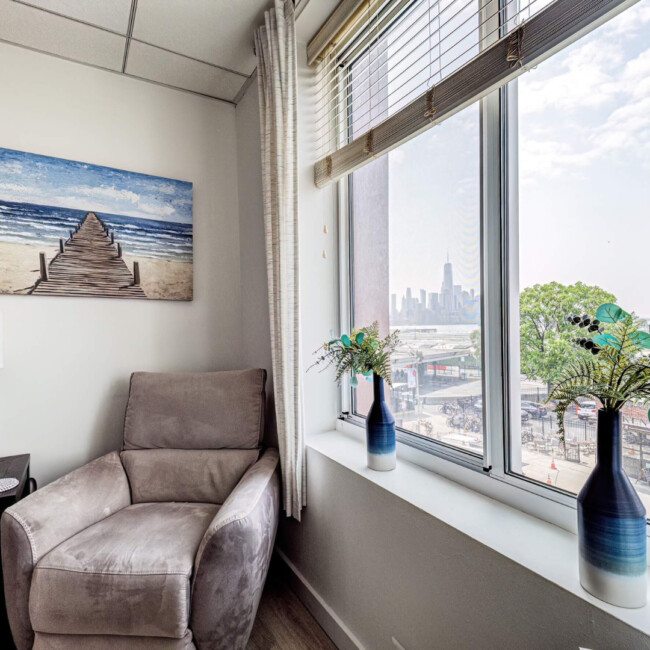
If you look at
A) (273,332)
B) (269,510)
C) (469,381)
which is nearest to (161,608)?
(269,510)

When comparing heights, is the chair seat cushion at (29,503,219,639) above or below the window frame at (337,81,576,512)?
below

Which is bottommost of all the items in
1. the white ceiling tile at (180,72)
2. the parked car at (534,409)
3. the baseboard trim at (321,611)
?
the baseboard trim at (321,611)

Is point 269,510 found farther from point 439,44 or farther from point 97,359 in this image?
point 439,44

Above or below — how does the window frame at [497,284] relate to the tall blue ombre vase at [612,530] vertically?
above

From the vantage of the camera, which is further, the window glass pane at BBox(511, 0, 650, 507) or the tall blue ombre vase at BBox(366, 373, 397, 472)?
the tall blue ombre vase at BBox(366, 373, 397, 472)

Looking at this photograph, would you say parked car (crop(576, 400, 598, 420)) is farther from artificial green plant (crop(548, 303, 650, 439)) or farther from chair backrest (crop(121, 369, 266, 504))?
chair backrest (crop(121, 369, 266, 504))

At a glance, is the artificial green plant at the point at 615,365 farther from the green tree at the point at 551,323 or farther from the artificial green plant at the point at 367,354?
the artificial green plant at the point at 367,354

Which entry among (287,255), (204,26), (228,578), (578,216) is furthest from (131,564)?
(204,26)

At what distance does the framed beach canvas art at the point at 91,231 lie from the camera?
73.4 inches

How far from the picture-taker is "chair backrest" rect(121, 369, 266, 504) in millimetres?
1746

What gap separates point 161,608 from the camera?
1.13 m

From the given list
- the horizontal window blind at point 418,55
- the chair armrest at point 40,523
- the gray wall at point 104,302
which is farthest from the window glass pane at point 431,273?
the chair armrest at point 40,523

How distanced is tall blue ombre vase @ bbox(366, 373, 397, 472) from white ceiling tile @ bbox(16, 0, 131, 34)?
6.55 ft

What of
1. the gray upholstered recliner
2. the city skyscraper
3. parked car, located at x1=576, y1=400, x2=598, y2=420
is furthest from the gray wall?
parked car, located at x1=576, y1=400, x2=598, y2=420
